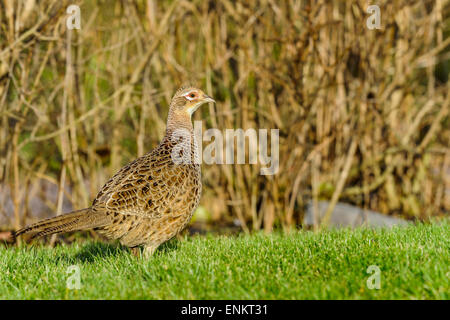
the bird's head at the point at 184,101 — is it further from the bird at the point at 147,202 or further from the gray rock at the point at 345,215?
the gray rock at the point at 345,215

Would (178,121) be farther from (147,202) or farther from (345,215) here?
(345,215)

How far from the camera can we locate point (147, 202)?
16.7 ft

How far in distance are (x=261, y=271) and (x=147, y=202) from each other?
1.19 metres

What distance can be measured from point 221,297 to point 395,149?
5.55 metres

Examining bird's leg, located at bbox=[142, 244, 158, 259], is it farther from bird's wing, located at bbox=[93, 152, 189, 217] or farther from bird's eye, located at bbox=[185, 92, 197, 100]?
bird's eye, located at bbox=[185, 92, 197, 100]

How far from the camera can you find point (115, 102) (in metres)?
8.26

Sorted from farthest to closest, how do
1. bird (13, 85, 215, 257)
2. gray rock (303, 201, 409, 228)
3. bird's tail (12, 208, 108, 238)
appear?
gray rock (303, 201, 409, 228) < bird (13, 85, 215, 257) < bird's tail (12, 208, 108, 238)

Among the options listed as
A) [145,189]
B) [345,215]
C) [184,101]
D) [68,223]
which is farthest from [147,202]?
[345,215]

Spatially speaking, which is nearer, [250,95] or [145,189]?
[145,189]

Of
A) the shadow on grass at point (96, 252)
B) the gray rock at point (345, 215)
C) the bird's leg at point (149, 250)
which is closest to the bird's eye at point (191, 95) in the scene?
the bird's leg at point (149, 250)

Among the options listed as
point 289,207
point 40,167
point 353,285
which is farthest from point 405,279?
point 40,167

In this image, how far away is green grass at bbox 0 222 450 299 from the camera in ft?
13.4

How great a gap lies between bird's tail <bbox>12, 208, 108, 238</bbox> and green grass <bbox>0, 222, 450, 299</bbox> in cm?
38

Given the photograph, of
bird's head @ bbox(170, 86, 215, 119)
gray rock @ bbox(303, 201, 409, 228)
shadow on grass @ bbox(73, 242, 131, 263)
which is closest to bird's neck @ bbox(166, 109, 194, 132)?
bird's head @ bbox(170, 86, 215, 119)
